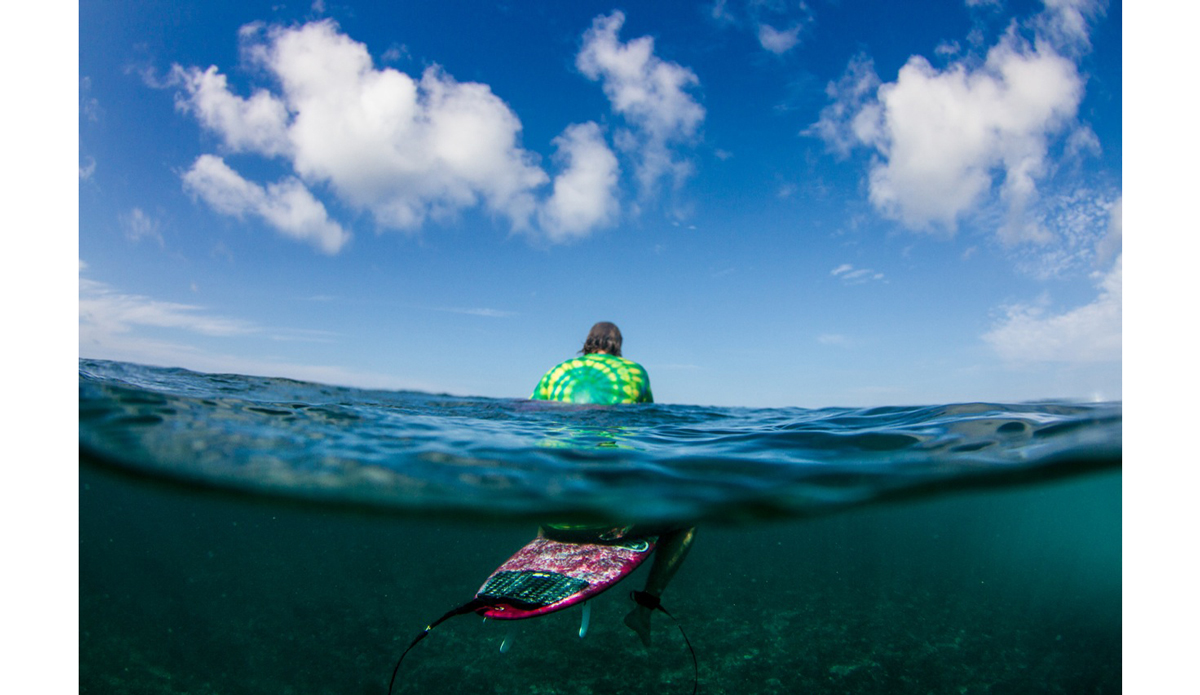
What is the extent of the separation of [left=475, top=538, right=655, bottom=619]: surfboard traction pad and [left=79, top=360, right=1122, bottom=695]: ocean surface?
0.60 metres

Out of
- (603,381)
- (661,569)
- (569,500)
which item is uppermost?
(603,381)

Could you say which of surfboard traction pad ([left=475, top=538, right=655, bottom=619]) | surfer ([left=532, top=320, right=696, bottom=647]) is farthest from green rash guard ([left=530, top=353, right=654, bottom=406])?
surfboard traction pad ([left=475, top=538, right=655, bottom=619])

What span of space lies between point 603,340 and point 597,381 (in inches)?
38.2

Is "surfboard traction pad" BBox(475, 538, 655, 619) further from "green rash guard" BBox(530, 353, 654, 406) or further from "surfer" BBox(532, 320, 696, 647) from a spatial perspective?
"green rash guard" BBox(530, 353, 654, 406)

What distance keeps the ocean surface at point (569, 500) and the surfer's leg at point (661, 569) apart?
0.40 meters

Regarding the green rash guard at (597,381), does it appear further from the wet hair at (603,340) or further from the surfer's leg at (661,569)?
the surfer's leg at (661,569)

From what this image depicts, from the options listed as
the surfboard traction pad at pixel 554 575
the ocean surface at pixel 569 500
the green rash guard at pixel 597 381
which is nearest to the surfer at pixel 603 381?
the green rash guard at pixel 597 381

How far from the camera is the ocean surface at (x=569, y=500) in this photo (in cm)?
666

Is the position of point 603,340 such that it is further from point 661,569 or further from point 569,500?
point 661,569

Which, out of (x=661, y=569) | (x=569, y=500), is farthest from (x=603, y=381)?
(x=661, y=569)

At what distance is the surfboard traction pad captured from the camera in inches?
193

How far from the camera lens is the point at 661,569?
6.03 metres

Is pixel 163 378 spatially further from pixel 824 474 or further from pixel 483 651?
pixel 824 474

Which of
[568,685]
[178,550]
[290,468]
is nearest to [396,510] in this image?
[290,468]
